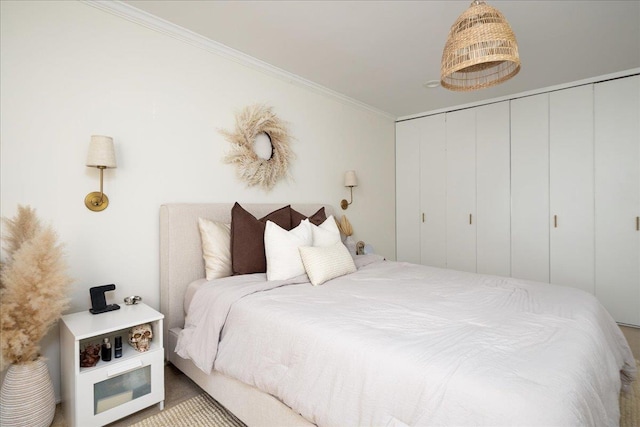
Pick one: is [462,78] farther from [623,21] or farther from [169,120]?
[169,120]

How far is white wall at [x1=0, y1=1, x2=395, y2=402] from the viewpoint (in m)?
1.76

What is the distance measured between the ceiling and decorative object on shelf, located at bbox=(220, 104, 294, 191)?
0.54 m

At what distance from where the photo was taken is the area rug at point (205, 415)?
1.72 m

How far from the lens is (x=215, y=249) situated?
226cm

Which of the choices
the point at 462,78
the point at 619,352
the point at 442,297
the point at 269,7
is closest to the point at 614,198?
the point at 619,352

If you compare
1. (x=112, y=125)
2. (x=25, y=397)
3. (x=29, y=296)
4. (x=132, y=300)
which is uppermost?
(x=112, y=125)

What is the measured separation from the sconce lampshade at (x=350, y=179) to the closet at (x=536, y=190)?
1.27 metres

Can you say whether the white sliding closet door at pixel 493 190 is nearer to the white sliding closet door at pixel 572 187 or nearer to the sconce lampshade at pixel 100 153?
the white sliding closet door at pixel 572 187

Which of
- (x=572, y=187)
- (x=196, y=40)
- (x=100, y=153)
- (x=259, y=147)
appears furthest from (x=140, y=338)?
(x=572, y=187)

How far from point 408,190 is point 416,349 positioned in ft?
12.3

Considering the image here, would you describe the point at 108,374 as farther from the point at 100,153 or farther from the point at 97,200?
the point at 100,153

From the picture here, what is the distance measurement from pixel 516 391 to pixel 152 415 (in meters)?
1.86

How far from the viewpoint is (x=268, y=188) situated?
9.82 ft

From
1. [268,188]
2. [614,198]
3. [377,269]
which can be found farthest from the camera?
[614,198]
